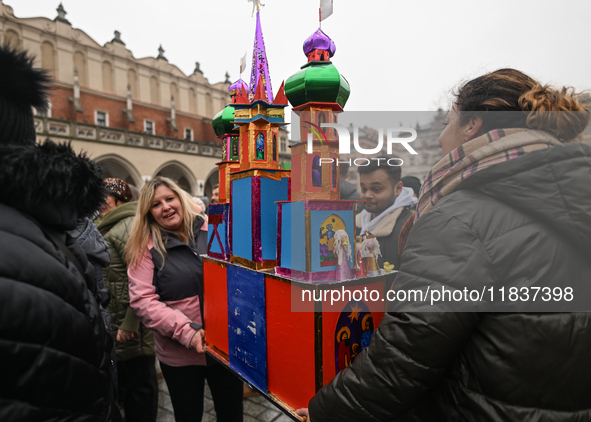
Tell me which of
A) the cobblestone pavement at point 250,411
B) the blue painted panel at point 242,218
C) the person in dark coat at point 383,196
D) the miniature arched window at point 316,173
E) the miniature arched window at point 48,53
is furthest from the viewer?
the miniature arched window at point 48,53

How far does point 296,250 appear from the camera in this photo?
4.36ft

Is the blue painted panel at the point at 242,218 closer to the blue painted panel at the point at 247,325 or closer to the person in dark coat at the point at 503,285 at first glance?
the blue painted panel at the point at 247,325

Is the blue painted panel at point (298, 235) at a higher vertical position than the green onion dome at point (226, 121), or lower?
lower

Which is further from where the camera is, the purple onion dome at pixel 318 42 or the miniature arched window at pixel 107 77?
the miniature arched window at pixel 107 77

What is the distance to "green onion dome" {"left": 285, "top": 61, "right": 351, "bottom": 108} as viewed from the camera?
1316 mm

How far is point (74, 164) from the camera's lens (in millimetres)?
1038

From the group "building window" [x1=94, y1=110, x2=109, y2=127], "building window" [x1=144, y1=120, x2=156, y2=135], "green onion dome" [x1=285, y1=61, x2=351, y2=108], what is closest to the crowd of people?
"green onion dome" [x1=285, y1=61, x2=351, y2=108]

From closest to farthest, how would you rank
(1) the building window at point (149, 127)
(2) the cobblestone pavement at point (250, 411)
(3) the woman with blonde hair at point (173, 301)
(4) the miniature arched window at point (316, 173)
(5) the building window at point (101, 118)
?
(4) the miniature arched window at point (316, 173)
(3) the woman with blonde hair at point (173, 301)
(2) the cobblestone pavement at point (250, 411)
(5) the building window at point (101, 118)
(1) the building window at point (149, 127)

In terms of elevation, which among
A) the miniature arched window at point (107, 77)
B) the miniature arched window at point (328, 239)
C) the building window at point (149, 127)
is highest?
the miniature arched window at point (107, 77)

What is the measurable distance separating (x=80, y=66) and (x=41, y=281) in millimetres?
25402

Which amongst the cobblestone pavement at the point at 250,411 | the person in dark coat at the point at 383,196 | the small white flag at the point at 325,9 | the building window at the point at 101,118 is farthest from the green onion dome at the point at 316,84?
the building window at the point at 101,118

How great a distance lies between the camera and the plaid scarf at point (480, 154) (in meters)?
0.90

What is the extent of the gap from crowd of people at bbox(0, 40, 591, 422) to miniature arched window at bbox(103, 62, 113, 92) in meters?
25.1

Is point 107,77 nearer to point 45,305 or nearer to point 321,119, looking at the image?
point 321,119
